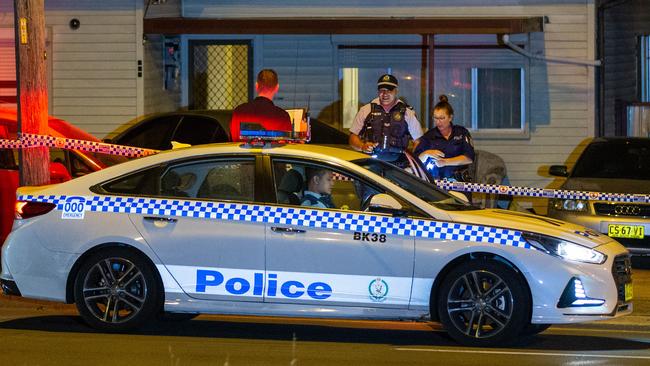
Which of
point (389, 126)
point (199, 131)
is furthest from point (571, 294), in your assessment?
point (199, 131)

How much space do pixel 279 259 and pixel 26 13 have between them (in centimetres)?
416

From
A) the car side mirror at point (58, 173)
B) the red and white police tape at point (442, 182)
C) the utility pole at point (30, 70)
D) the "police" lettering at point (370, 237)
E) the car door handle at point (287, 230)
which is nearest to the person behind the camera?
the "police" lettering at point (370, 237)

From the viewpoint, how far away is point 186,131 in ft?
51.2

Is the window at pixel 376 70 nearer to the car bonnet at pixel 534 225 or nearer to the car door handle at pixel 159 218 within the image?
the car bonnet at pixel 534 225

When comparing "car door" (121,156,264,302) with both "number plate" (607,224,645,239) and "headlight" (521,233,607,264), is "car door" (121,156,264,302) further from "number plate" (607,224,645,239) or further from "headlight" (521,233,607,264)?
"number plate" (607,224,645,239)

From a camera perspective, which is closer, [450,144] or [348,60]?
[450,144]

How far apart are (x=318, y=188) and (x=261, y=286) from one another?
85cm

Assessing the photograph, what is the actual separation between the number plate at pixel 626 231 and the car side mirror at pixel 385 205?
514 centimetres

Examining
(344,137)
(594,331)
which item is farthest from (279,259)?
(344,137)

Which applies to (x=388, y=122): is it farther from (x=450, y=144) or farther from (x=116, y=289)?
(x=116, y=289)

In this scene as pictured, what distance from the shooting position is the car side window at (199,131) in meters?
15.3

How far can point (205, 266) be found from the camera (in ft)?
30.7

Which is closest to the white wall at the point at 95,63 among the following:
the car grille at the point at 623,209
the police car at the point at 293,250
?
the car grille at the point at 623,209

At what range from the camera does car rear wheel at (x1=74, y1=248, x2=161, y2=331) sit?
31.0 feet
